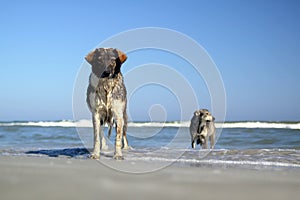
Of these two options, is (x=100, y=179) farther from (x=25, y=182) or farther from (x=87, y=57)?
(x=87, y=57)

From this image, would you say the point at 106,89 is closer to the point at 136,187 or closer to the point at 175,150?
the point at 175,150

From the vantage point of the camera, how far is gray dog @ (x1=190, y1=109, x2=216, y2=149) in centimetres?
1314

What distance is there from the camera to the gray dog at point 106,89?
7.04 meters

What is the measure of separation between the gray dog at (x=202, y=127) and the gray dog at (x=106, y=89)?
608 centimetres

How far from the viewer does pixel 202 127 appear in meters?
13.2

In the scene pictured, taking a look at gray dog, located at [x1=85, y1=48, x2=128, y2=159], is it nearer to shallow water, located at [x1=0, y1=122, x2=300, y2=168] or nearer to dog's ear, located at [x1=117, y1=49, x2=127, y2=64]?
dog's ear, located at [x1=117, y1=49, x2=127, y2=64]


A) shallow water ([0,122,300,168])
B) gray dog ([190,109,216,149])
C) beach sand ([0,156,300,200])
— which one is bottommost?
shallow water ([0,122,300,168])

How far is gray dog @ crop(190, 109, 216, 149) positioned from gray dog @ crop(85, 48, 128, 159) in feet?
20.0

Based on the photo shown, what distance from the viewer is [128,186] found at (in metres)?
3.41

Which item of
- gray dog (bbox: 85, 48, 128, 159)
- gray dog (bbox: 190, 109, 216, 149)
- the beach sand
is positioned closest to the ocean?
gray dog (bbox: 190, 109, 216, 149)

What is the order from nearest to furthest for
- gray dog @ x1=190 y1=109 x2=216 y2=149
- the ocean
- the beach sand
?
the beach sand → the ocean → gray dog @ x1=190 y1=109 x2=216 y2=149

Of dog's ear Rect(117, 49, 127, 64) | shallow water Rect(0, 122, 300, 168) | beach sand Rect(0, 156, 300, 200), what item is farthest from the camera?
shallow water Rect(0, 122, 300, 168)

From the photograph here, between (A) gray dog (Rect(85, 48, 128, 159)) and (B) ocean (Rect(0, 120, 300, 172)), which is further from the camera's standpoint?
(B) ocean (Rect(0, 120, 300, 172))

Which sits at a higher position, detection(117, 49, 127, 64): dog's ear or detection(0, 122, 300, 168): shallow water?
detection(117, 49, 127, 64): dog's ear
